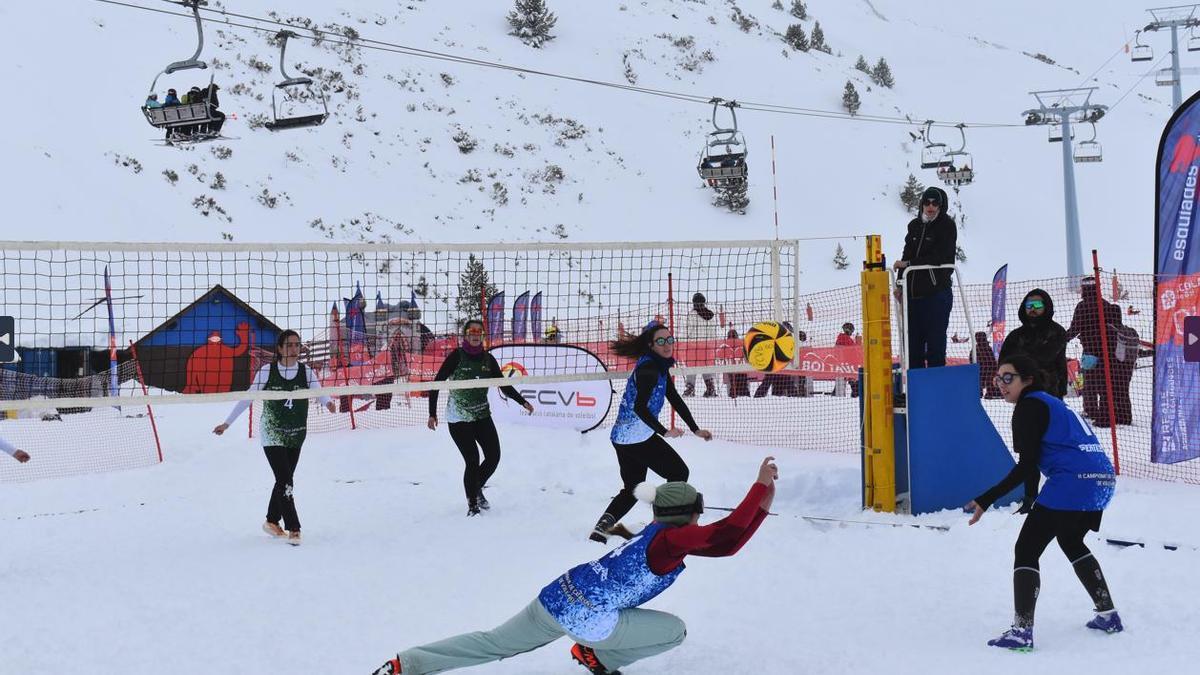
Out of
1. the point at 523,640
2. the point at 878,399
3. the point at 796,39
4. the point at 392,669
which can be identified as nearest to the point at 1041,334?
the point at 878,399

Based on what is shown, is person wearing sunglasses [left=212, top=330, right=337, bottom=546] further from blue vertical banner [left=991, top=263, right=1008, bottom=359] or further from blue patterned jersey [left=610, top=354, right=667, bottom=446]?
blue vertical banner [left=991, top=263, right=1008, bottom=359]

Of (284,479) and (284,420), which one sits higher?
(284,420)

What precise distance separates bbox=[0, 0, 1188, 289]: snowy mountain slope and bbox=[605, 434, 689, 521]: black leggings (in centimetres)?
2912

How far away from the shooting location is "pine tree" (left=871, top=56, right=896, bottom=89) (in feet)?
200

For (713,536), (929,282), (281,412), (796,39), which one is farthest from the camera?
(796,39)

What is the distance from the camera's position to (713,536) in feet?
13.2

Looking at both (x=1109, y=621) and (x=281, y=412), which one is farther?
(x=281, y=412)

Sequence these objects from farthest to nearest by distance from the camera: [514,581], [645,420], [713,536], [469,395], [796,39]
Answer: [796,39], [469,395], [645,420], [514,581], [713,536]

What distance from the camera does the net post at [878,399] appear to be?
770 centimetres

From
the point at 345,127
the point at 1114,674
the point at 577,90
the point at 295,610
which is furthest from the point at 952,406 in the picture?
the point at 577,90

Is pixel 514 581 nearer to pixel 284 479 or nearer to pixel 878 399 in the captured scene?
pixel 284 479

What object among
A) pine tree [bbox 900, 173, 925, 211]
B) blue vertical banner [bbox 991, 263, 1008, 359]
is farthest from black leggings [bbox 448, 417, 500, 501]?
pine tree [bbox 900, 173, 925, 211]

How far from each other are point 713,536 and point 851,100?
53338 millimetres

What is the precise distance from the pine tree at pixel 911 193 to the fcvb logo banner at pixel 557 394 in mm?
37029
